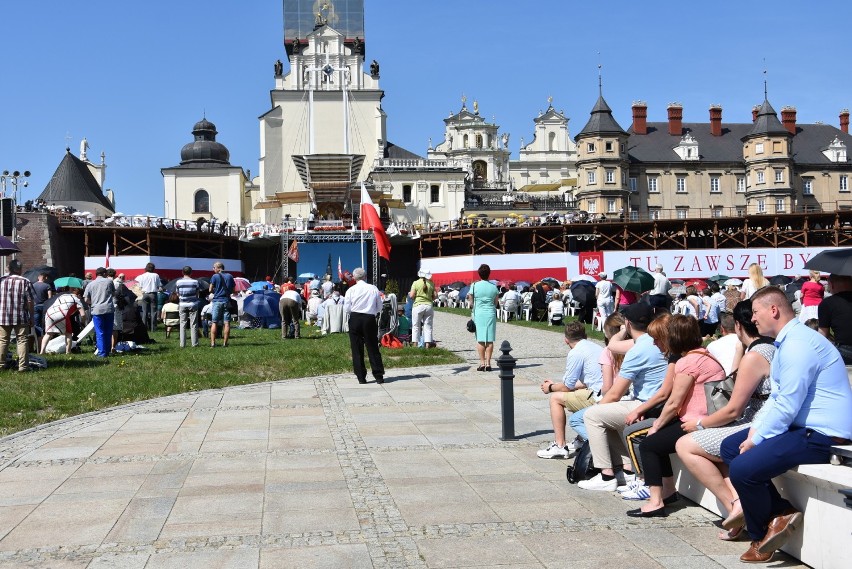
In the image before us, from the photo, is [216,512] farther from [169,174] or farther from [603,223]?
[169,174]

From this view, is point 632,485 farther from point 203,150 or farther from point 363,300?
point 203,150

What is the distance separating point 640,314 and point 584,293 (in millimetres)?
20093

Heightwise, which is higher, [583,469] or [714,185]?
[714,185]

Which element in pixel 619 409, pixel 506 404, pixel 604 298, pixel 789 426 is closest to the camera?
pixel 789 426

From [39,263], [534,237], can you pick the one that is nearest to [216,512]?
[39,263]

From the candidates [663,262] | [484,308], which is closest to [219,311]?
[484,308]

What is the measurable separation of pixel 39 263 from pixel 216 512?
4629 centimetres

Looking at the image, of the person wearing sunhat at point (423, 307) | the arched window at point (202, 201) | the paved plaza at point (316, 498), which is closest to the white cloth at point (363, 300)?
the paved plaza at point (316, 498)

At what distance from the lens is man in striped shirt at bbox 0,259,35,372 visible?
1372 centimetres

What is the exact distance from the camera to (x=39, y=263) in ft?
159

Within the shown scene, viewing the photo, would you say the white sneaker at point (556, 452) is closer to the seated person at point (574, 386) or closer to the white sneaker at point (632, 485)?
the seated person at point (574, 386)

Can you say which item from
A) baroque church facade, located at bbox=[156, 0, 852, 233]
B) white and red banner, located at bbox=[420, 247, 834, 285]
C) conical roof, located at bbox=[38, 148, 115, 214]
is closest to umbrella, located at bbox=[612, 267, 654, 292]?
white and red banner, located at bbox=[420, 247, 834, 285]

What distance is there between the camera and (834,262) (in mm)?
10555

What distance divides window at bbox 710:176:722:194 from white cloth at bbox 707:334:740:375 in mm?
75827
